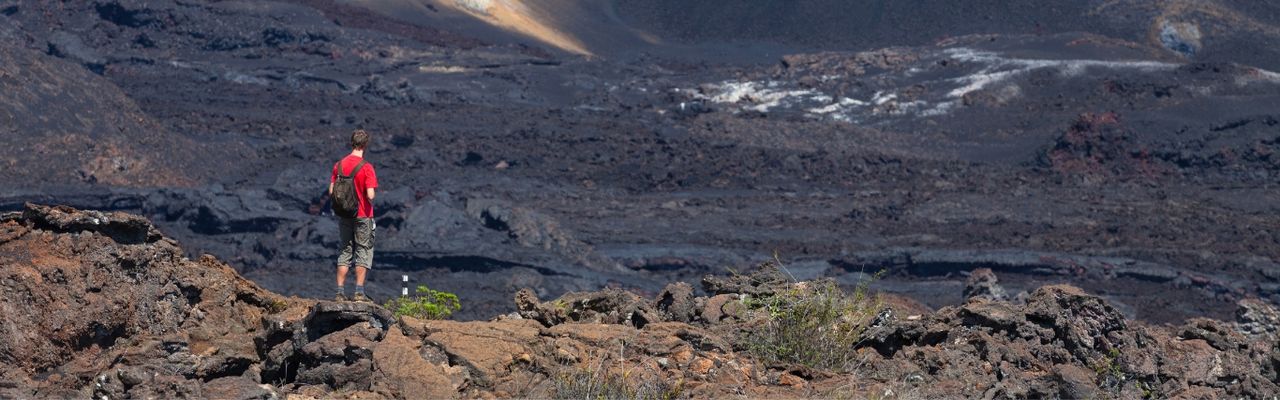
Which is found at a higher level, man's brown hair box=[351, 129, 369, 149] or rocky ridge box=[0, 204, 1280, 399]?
man's brown hair box=[351, 129, 369, 149]

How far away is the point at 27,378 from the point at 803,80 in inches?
1796

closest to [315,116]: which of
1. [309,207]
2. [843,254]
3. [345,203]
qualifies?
[309,207]

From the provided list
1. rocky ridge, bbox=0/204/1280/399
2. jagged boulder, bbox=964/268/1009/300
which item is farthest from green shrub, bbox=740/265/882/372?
jagged boulder, bbox=964/268/1009/300

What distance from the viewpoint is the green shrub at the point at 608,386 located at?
6.37 meters

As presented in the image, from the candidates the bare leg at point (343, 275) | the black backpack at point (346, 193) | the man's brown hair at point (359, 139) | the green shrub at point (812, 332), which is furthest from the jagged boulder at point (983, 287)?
the green shrub at point (812, 332)

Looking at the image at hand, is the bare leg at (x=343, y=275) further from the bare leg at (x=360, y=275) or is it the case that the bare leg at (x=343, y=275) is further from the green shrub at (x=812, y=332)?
the green shrub at (x=812, y=332)

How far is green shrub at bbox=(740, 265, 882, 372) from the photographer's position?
7.25m

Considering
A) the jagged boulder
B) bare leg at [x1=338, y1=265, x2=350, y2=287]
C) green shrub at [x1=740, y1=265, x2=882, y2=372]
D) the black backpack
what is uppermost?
the black backpack

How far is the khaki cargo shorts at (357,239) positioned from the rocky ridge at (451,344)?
0.98 metres

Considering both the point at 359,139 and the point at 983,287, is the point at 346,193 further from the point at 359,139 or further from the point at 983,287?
the point at 983,287

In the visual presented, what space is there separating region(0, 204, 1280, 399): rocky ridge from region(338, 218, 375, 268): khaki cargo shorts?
38.4 inches

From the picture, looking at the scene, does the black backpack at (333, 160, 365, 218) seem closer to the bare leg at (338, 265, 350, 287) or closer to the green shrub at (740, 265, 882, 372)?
the bare leg at (338, 265, 350, 287)

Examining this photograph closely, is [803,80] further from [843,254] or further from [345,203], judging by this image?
[345,203]

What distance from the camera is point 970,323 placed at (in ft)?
26.7
